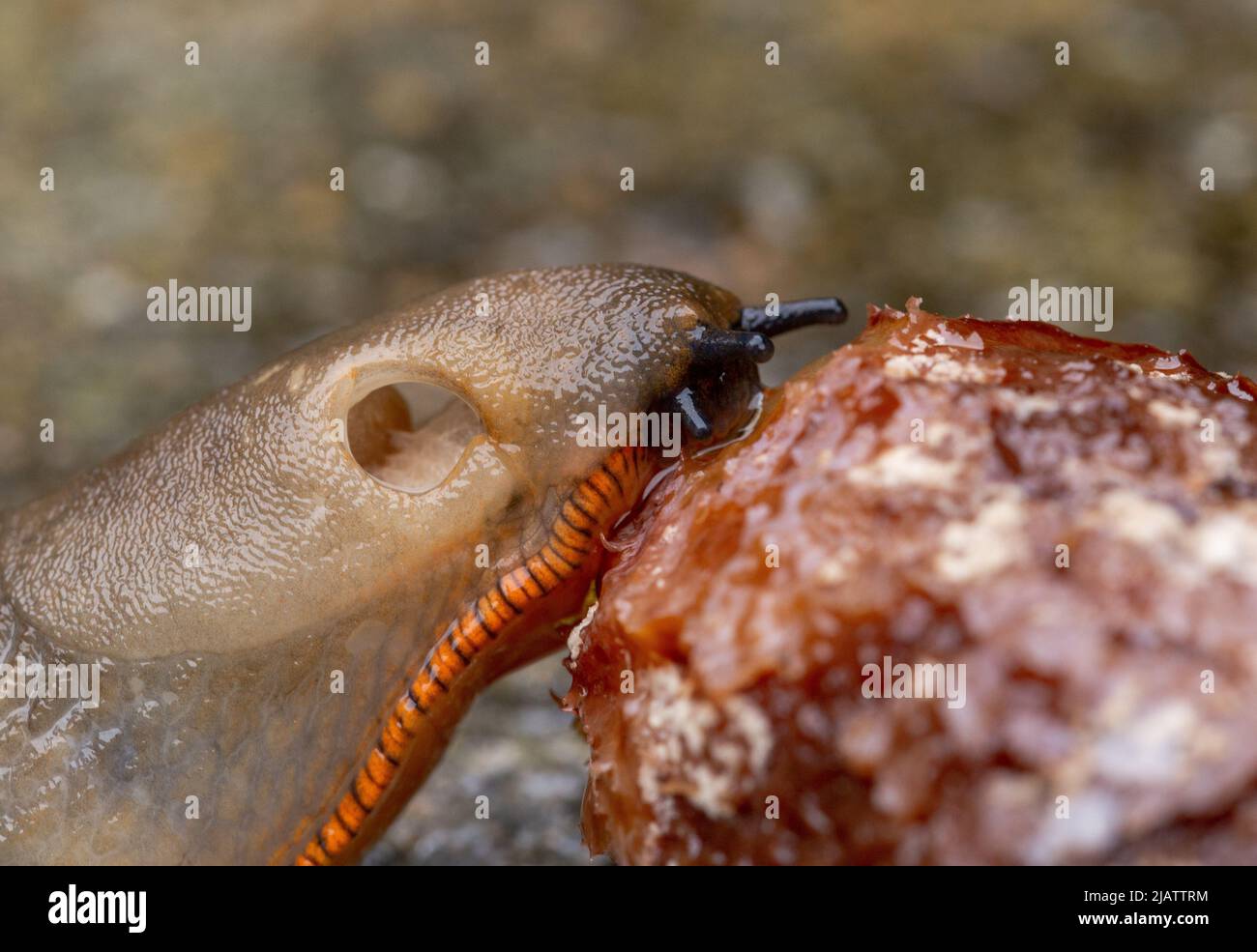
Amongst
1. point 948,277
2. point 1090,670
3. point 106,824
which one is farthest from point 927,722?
point 948,277

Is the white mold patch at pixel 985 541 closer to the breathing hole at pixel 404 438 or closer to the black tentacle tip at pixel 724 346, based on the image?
the black tentacle tip at pixel 724 346

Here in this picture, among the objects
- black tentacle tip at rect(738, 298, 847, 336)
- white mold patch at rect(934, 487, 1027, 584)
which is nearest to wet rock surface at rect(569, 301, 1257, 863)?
white mold patch at rect(934, 487, 1027, 584)

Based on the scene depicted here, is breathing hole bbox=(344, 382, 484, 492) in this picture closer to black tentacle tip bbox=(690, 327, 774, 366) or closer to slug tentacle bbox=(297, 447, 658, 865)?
slug tentacle bbox=(297, 447, 658, 865)

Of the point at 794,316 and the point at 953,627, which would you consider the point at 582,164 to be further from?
the point at 953,627

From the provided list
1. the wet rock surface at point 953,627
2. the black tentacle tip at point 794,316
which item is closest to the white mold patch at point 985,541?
the wet rock surface at point 953,627

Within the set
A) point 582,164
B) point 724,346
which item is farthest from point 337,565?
point 582,164

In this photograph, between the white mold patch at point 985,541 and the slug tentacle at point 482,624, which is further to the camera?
the slug tentacle at point 482,624
